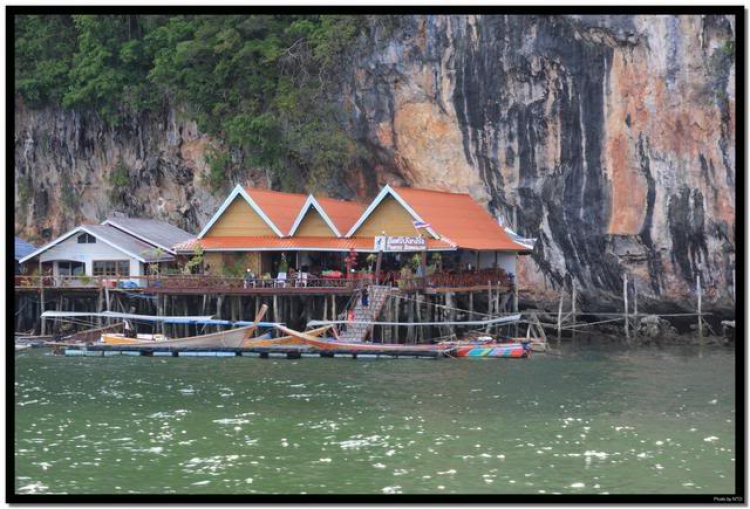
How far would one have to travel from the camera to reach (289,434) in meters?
22.6

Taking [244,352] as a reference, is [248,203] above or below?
above

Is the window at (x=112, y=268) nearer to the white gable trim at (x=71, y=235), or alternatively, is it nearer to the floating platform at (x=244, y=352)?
the white gable trim at (x=71, y=235)

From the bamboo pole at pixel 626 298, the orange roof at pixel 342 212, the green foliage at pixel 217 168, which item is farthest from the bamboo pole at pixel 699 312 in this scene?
the green foliage at pixel 217 168

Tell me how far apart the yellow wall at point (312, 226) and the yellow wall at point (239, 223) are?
1.03 metres

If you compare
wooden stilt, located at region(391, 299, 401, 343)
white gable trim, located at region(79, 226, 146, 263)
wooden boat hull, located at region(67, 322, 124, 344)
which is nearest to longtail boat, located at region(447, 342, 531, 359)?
wooden stilt, located at region(391, 299, 401, 343)

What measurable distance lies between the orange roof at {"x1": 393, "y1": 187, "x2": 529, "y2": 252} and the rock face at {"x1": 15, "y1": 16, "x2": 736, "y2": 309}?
8.24ft

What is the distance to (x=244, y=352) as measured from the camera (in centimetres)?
3619

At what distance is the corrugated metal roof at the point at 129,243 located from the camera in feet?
146

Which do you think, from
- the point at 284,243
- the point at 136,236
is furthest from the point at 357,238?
the point at 136,236

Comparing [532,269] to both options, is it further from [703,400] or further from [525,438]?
[525,438]

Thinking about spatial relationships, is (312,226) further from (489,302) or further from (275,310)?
(489,302)

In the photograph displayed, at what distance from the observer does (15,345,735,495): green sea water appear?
18859 millimetres

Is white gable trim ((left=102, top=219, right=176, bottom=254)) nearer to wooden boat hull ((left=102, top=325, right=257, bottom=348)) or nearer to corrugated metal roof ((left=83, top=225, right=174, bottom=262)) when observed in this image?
corrugated metal roof ((left=83, top=225, right=174, bottom=262))

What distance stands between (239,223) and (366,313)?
7.70m
